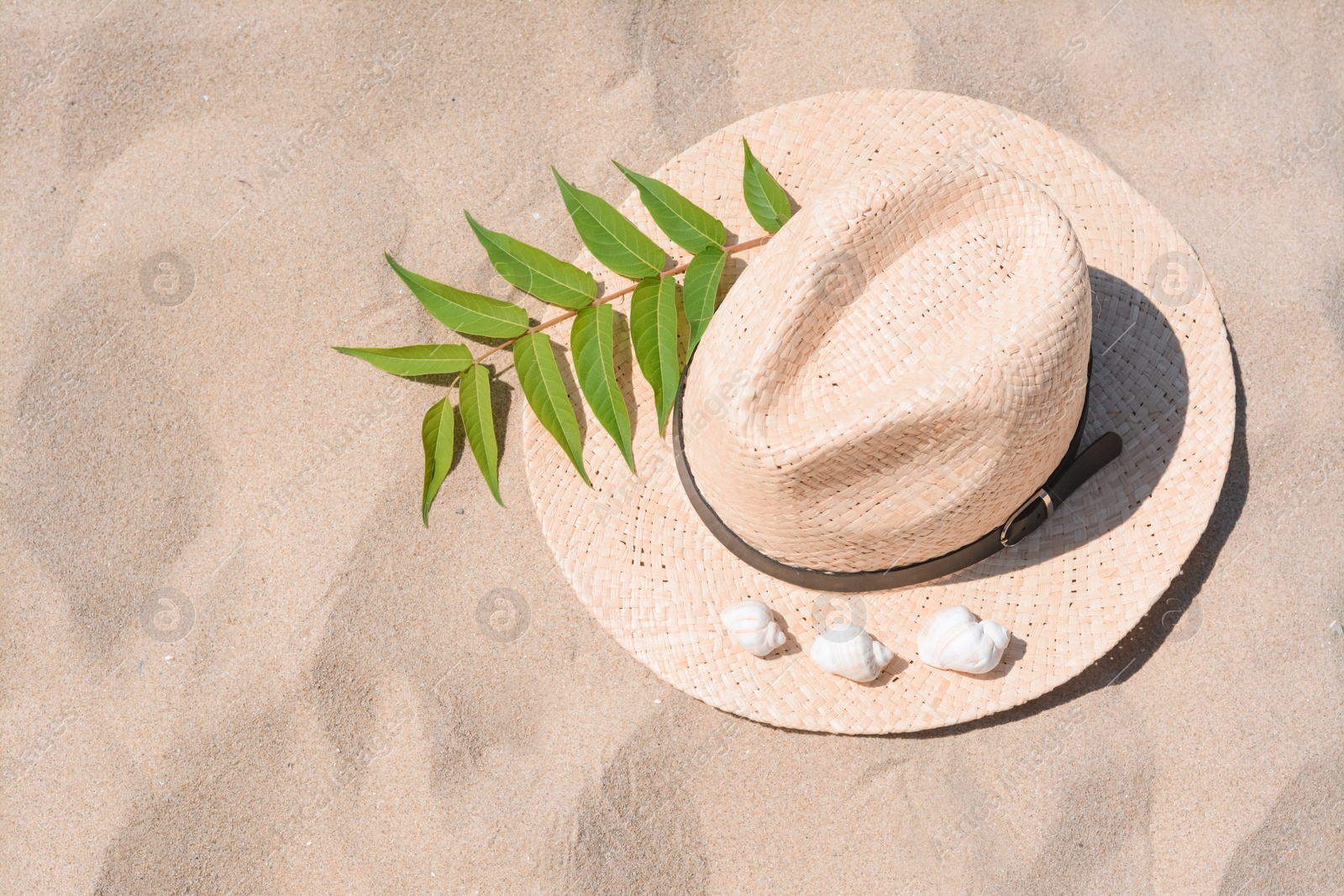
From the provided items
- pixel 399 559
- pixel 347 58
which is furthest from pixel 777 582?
pixel 347 58

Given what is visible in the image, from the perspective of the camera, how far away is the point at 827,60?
2.59 meters

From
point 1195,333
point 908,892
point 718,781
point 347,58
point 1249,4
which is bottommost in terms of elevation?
point 908,892

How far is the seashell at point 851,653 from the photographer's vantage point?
1787 millimetres

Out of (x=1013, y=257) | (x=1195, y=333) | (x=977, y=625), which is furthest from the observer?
(x=1195, y=333)

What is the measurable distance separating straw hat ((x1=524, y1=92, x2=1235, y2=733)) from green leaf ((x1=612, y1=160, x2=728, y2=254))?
13cm

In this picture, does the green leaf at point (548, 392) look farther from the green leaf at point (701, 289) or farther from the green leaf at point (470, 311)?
the green leaf at point (701, 289)

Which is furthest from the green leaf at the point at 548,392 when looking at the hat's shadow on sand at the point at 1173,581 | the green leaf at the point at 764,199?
the hat's shadow on sand at the point at 1173,581

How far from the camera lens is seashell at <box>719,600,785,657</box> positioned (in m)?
A: 1.82

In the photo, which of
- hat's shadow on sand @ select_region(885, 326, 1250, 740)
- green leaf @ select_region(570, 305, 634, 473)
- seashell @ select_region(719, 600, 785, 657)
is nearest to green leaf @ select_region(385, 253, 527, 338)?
green leaf @ select_region(570, 305, 634, 473)

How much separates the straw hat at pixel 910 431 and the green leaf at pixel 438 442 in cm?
27

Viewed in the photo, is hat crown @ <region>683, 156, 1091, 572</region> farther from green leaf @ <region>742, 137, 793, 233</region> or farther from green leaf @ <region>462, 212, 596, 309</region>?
green leaf @ <region>462, 212, 596, 309</region>

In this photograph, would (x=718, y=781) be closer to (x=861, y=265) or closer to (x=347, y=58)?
(x=861, y=265)

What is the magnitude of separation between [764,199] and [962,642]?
103cm

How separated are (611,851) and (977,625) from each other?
1.09 metres
